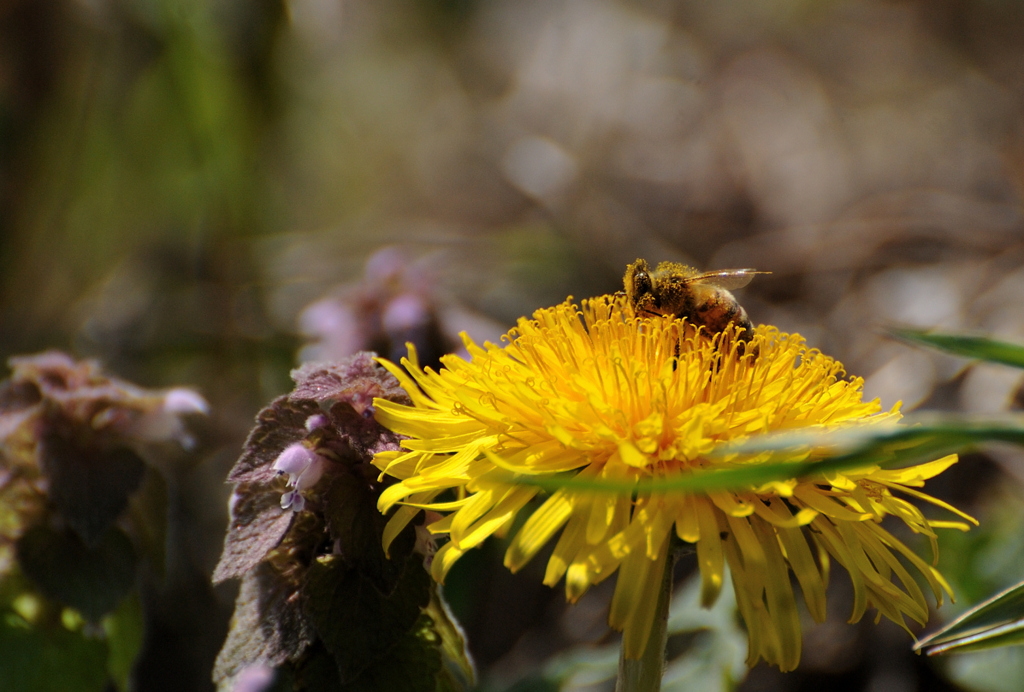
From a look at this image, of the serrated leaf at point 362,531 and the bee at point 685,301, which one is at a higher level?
the bee at point 685,301

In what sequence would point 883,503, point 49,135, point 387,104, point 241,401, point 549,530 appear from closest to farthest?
point 549,530 → point 883,503 → point 241,401 → point 49,135 → point 387,104

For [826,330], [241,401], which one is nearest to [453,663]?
[241,401]

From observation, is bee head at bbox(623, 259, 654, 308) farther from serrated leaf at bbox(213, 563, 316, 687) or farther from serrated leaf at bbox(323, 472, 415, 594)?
serrated leaf at bbox(213, 563, 316, 687)

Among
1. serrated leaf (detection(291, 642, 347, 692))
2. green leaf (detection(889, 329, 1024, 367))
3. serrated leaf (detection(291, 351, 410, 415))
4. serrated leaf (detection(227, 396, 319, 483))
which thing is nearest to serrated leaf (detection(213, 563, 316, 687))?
serrated leaf (detection(291, 642, 347, 692))

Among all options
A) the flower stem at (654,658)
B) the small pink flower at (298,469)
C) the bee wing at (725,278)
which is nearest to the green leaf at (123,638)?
the small pink flower at (298,469)

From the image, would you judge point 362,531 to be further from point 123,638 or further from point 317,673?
point 123,638

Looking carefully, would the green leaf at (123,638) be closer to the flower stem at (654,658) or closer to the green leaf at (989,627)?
the flower stem at (654,658)

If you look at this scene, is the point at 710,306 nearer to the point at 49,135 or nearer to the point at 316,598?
the point at 316,598
